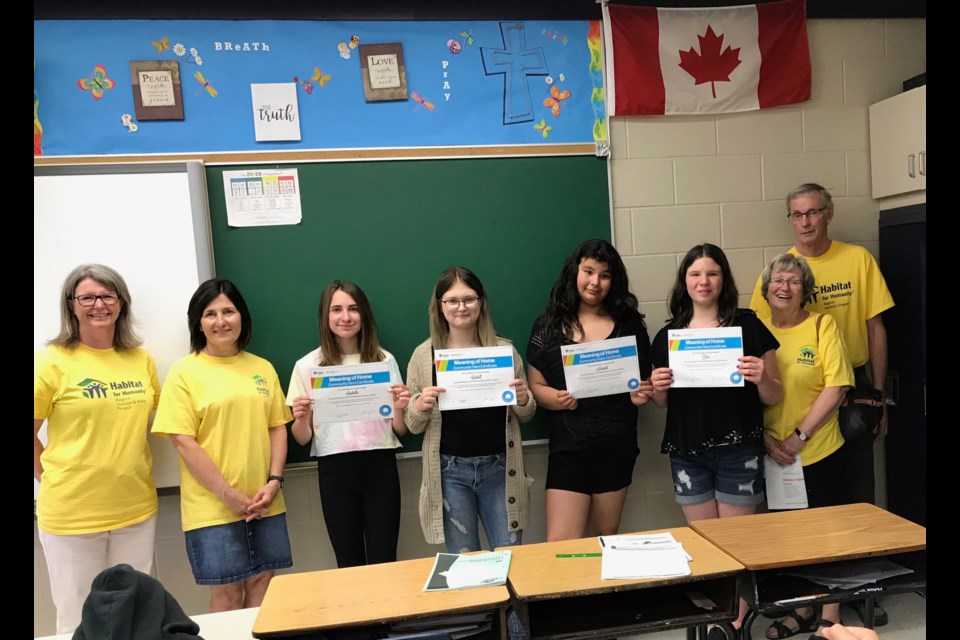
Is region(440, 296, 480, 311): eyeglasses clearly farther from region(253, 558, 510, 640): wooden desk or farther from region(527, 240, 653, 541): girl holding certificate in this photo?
region(253, 558, 510, 640): wooden desk

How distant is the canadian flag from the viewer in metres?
3.16

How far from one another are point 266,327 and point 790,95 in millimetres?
3011

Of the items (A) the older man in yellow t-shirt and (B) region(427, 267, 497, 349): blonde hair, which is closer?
(B) region(427, 267, 497, 349): blonde hair

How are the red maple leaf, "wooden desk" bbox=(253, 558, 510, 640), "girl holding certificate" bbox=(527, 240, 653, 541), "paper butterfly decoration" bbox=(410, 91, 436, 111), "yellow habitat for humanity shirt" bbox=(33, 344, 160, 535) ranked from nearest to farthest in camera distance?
"wooden desk" bbox=(253, 558, 510, 640)
"yellow habitat for humanity shirt" bbox=(33, 344, 160, 535)
"girl holding certificate" bbox=(527, 240, 653, 541)
"paper butterfly decoration" bbox=(410, 91, 436, 111)
the red maple leaf

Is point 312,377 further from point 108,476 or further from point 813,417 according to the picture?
point 813,417

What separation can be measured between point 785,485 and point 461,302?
1.71 metres

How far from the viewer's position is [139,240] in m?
2.82

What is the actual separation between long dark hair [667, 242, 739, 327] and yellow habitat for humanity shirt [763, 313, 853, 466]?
305mm

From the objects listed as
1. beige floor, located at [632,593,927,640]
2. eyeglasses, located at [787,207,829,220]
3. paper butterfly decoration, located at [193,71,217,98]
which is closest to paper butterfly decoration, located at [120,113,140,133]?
paper butterfly decoration, located at [193,71,217,98]

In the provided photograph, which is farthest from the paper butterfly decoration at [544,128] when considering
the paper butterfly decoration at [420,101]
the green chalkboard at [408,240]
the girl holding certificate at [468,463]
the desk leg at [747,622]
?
the desk leg at [747,622]

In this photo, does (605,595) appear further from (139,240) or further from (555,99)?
(139,240)
